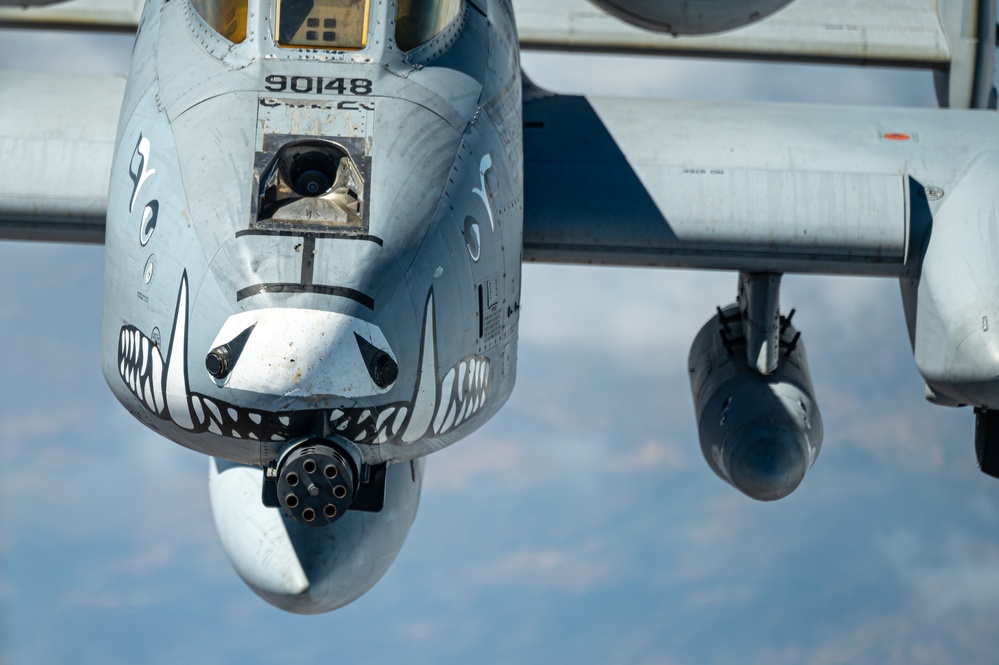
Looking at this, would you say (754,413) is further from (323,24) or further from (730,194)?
(323,24)

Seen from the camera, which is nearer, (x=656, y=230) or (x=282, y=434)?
(x=282, y=434)

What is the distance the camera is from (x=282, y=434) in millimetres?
6410

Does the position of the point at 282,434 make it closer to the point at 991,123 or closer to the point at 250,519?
the point at 250,519

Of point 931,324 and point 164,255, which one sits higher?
point 164,255

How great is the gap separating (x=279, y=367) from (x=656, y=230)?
4.39 meters

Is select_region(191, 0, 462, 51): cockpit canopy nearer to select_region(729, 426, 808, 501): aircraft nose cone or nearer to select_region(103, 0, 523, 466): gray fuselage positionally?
select_region(103, 0, 523, 466): gray fuselage

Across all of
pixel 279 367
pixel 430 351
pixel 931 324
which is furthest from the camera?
pixel 931 324

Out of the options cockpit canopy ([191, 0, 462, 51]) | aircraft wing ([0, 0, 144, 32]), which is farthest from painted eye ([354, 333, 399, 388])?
aircraft wing ([0, 0, 144, 32])

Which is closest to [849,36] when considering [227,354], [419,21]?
[419,21]

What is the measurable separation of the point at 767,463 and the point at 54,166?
18.4 ft

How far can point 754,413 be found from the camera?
34.4 feet

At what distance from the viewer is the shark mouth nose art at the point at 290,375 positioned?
6188mm

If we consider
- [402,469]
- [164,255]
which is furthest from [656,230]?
[164,255]

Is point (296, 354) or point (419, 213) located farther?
point (419, 213)
